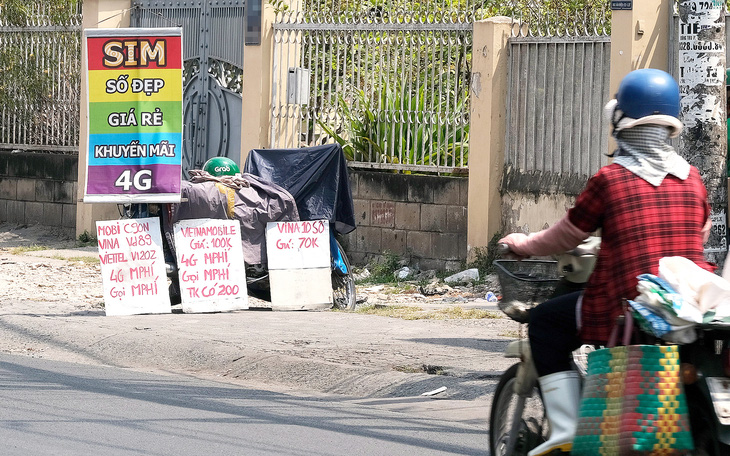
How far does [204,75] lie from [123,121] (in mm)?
4712

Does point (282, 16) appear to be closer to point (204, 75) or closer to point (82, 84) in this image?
point (204, 75)

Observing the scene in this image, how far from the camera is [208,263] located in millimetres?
9852

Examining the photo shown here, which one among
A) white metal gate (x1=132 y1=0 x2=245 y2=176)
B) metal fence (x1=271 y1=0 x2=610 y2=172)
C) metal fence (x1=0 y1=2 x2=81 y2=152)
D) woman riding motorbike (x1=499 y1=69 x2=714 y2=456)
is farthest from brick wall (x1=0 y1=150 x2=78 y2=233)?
woman riding motorbike (x1=499 y1=69 x2=714 y2=456)

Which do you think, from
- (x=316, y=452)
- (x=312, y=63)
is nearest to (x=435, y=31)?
(x=312, y=63)

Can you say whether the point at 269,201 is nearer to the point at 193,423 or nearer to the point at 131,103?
the point at 131,103

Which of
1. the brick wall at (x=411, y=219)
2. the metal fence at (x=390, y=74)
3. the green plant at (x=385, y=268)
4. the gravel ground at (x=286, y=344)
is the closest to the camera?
the gravel ground at (x=286, y=344)

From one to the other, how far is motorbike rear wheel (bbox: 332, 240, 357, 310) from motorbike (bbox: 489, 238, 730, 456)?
221 inches

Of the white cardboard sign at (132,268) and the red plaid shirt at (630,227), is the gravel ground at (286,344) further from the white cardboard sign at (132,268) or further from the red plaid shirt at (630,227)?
the red plaid shirt at (630,227)

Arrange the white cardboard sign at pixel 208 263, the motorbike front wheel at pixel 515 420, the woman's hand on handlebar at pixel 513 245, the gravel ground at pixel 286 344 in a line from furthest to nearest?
1. the white cardboard sign at pixel 208 263
2. the gravel ground at pixel 286 344
3. the motorbike front wheel at pixel 515 420
4. the woman's hand on handlebar at pixel 513 245

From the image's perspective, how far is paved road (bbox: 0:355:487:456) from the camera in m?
5.67

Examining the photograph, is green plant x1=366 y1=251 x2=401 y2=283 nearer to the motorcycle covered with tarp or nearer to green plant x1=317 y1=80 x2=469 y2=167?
green plant x1=317 y1=80 x2=469 y2=167

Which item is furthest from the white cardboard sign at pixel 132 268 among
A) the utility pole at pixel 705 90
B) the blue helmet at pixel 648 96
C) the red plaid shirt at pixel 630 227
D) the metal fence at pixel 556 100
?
the blue helmet at pixel 648 96

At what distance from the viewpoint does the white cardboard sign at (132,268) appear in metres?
9.63

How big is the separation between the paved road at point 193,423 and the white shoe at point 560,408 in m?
1.52
